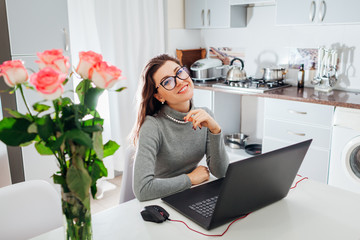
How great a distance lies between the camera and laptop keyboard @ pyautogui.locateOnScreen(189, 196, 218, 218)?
1.29 metres

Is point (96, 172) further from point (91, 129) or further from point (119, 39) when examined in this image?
point (119, 39)

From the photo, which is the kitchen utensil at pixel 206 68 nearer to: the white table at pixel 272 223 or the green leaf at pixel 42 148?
the white table at pixel 272 223

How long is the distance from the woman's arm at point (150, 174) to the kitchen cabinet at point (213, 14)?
2.28 meters

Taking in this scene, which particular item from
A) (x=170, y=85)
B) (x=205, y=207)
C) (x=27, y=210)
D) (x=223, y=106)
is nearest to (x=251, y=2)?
(x=223, y=106)

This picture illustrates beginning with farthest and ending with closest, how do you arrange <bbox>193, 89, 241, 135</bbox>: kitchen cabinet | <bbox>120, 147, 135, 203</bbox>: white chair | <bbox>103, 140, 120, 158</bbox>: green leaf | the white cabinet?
<bbox>193, 89, 241, 135</bbox>: kitchen cabinet < the white cabinet < <bbox>120, 147, 135, 203</bbox>: white chair < <bbox>103, 140, 120, 158</bbox>: green leaf

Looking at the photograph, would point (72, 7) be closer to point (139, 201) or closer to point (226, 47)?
point (226, 47)

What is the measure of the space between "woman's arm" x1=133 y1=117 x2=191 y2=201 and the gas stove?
176 centimetres

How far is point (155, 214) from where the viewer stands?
1.26 m

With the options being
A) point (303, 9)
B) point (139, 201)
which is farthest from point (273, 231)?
point (303, 9)

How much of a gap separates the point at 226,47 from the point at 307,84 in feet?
3.28

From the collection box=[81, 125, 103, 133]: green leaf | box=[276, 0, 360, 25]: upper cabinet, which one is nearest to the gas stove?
box=[276, 0, 360, 25]: upper cabinet

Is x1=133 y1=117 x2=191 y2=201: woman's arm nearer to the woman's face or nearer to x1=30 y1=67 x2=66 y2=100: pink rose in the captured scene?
the woman's face

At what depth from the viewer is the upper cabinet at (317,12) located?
2.79 m

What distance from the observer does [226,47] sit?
3986mm
